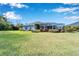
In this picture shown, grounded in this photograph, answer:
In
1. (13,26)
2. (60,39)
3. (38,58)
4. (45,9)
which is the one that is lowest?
(38,58)

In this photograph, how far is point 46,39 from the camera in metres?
1.78

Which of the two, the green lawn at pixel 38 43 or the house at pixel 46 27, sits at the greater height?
the house at pixel 46 27

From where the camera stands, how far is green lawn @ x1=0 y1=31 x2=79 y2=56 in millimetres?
1744

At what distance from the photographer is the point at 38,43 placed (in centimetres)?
177

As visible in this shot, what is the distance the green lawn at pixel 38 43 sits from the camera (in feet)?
5.72

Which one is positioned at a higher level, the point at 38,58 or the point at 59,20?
the point at 59,20

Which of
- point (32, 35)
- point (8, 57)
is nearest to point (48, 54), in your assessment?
point (32, 35)

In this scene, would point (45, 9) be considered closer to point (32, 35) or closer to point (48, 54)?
point (32, 35)

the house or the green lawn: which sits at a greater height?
the house

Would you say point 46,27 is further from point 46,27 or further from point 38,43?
point 38,43

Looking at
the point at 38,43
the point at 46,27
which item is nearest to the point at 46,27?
the point at 46,27

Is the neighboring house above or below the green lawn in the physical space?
above

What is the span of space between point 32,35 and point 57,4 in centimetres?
37

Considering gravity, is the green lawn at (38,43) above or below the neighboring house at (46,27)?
below
